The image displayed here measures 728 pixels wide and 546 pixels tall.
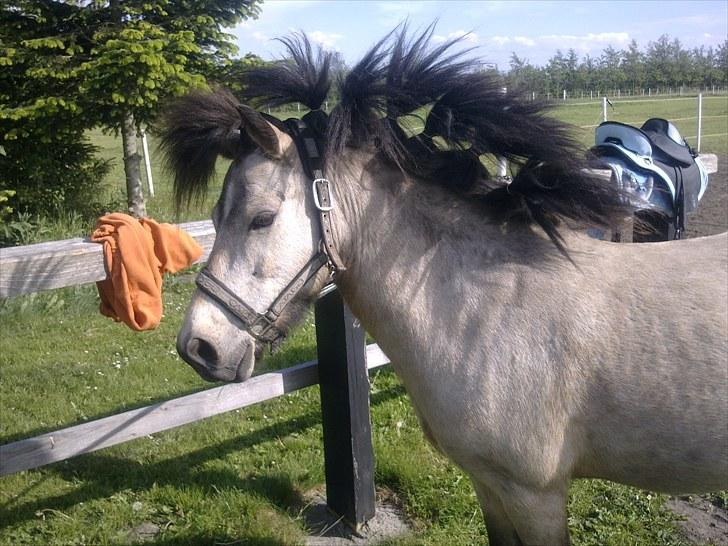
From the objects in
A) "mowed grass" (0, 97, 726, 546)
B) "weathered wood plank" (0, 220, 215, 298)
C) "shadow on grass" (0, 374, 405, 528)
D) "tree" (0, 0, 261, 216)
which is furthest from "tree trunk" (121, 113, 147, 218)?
"weathered wood plank" (0, 220, 215, 298)

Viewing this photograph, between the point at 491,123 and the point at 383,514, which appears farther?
the point at 383,514

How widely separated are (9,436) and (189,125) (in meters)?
3.22

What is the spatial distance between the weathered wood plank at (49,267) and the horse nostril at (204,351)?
38.3 inches

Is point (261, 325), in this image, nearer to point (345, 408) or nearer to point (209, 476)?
point (345, 408)

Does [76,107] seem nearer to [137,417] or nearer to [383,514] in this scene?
[137,417]

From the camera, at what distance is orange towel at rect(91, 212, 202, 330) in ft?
9.29

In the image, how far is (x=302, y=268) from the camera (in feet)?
7.18

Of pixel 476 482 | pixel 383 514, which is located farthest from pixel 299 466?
pixel 476 482

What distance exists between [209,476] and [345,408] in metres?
1.10

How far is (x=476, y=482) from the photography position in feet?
8.20

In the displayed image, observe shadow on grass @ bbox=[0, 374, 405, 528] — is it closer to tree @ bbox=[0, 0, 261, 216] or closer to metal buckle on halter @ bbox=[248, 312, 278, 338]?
metal buckle on halter @ bbox=[248, 312, 278, 338]

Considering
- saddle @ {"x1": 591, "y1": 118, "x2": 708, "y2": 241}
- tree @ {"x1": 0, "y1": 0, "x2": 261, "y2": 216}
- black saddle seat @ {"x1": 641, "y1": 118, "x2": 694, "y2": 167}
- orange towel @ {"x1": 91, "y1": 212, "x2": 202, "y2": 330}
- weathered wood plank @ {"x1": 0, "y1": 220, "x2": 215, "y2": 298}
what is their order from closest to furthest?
weathered wood plank @ {"x1": 0, "y1": 220, "x2": 215, "y2": 298} < orange towel @ {"x1": 91, "y1": 212, "x2": 202, "y2": 330} < saddle @ {"x1": 591, "y1": 118, "x2": 708, "y2": 241} < black saddle seat @ {"x1": 641, "y1": 118, "x2": 694, "y2": 167} < tree @ {"x1": 0, "y1": 0, "x2": 261, "y2": 216}

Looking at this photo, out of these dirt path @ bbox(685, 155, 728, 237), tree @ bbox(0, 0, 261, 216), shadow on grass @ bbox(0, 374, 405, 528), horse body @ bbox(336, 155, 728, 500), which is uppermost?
tree @ bbox(0, 0, 261, 216)

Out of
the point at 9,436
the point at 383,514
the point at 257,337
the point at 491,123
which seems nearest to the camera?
the point at 257,337
